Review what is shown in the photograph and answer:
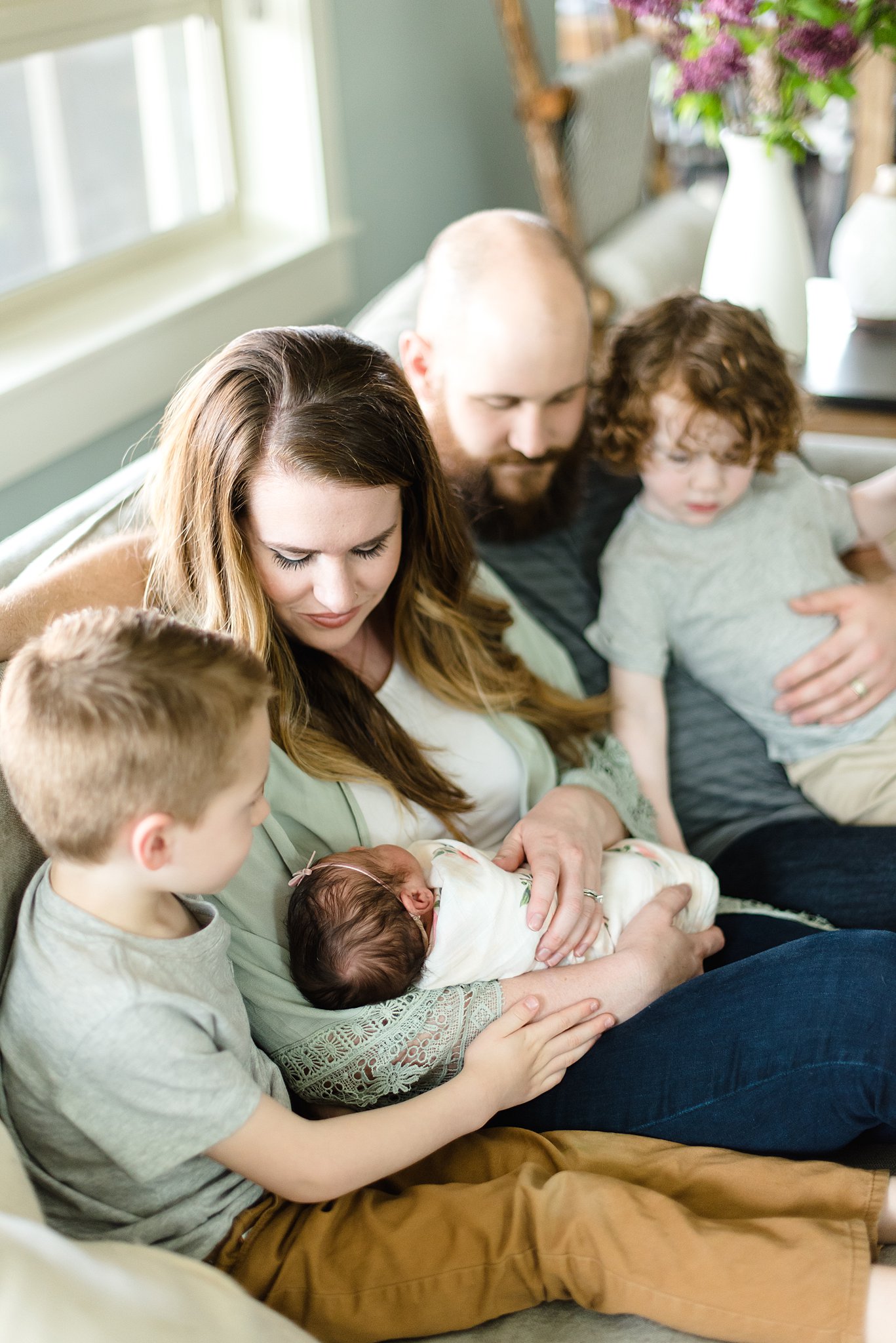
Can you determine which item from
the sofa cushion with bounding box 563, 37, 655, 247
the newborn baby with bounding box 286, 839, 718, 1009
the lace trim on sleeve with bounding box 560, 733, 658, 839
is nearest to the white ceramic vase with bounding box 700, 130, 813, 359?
the sofa cushion with bounding box 563, 37, 655, 247

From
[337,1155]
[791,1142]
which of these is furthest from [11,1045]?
[791,1142]

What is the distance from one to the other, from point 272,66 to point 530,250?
1.21m

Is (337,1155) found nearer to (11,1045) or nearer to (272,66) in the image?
(11,1045)

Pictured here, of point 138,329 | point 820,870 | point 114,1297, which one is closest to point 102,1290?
point 114,1297

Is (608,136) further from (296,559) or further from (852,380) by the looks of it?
(296,559)

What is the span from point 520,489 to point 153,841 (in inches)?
37.1

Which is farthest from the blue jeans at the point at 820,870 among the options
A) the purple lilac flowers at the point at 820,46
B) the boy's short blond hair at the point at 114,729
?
the purple lilac flowers at the point at 820,46

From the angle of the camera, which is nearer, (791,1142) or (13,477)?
(791,1142)

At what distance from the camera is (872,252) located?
101 inches

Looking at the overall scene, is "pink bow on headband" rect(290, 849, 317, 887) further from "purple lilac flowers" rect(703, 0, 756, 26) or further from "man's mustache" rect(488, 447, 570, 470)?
"purple lilac flowers" rect(703, 0, 756, 26)

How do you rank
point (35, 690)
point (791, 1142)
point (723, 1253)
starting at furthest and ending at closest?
point (791, 1142) < point (723, 1253) < point (35, 690)

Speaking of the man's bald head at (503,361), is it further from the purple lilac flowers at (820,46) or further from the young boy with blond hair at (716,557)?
the purple lilac flowers at (820,46)

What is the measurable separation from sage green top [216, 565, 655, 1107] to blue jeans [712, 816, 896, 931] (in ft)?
1.65

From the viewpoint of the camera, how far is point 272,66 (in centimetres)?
256
